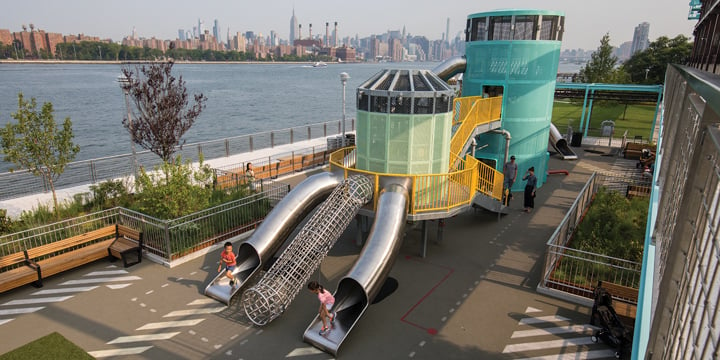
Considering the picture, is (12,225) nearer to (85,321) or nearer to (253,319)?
(85,321)

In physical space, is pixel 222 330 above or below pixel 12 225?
below

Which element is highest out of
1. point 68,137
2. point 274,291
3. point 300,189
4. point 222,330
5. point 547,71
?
point 547,71

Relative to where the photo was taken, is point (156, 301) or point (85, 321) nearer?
point (85, 321)

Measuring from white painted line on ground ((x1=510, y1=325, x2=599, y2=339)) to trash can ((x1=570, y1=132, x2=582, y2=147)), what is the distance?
24006 millimetres

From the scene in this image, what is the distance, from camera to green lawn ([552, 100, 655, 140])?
39.0 m

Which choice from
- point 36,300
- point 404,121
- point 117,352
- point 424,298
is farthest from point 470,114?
point 36,300

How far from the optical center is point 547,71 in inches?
734

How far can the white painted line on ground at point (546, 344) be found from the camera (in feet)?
30.0

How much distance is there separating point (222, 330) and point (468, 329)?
216 inches

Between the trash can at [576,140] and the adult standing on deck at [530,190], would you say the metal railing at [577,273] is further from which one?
the trash can at [576,140]

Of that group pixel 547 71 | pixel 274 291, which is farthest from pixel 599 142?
pixel 274 291

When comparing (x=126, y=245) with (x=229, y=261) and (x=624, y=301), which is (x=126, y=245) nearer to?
(x=229, y=261)

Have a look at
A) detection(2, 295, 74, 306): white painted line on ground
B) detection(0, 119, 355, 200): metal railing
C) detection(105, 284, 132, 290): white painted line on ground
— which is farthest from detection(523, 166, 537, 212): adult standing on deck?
detection(2, 295, 74, 306): white painted line on ground

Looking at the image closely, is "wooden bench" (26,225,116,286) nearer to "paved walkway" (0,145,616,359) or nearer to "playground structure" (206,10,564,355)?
"paved walkway" (0,145,616,359)
